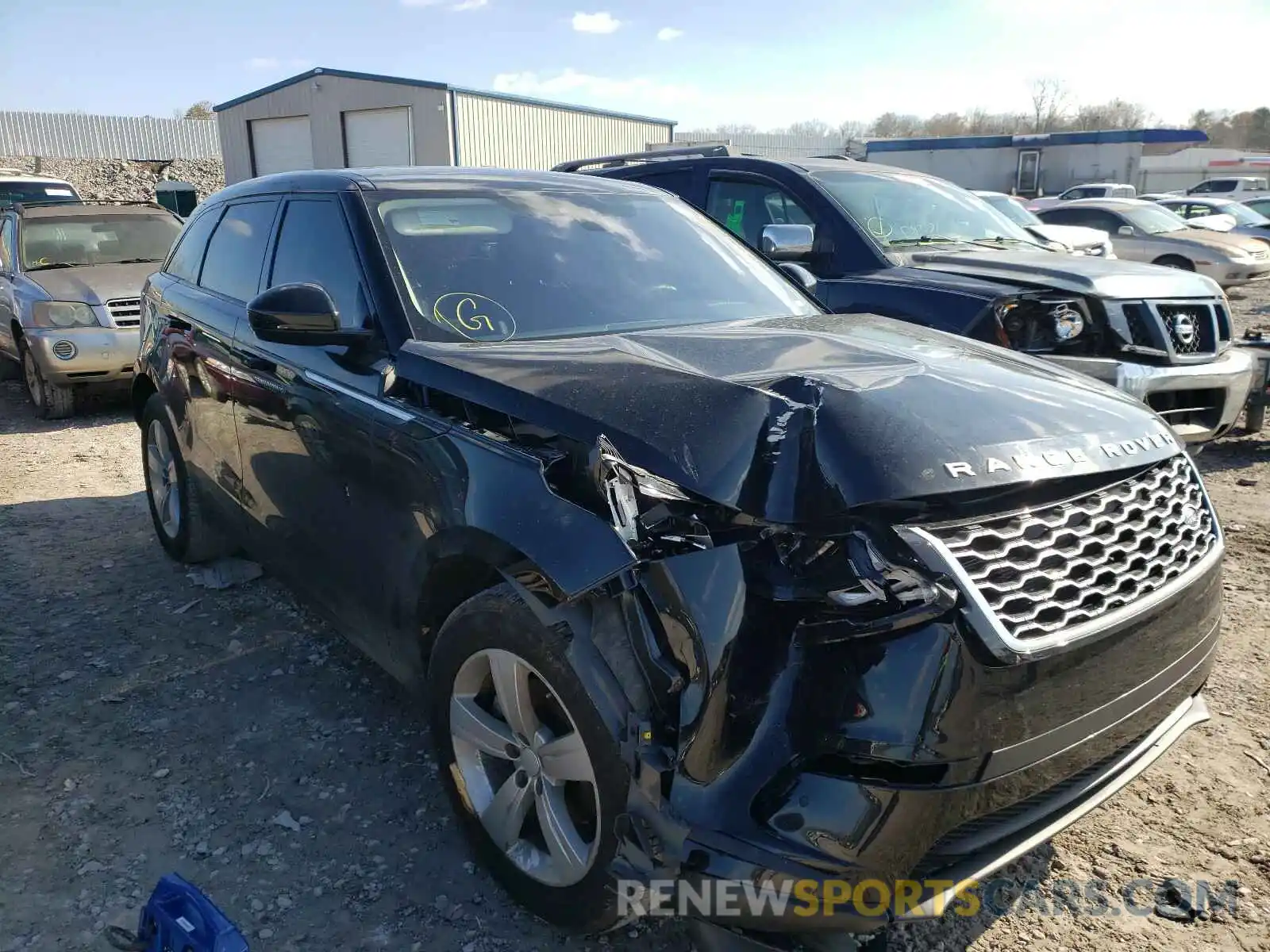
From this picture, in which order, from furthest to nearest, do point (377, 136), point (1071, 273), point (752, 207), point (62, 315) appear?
point (377, 136)
point (62, 315)
point (752, 207)
point (1071, 273)

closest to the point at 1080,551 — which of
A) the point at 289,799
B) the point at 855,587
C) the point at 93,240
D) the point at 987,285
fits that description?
the point at 855,587

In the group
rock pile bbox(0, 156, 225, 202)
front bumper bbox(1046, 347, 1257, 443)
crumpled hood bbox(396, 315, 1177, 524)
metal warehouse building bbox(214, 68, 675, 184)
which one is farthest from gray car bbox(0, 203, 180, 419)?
rock pile bbox(0, 156, 225, 202)

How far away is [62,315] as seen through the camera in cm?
824

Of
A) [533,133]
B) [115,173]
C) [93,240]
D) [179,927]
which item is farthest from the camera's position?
[115,173]

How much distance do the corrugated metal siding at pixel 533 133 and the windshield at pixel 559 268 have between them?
20.6 m

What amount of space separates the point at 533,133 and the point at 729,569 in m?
28.3

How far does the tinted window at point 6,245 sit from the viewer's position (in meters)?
9.09

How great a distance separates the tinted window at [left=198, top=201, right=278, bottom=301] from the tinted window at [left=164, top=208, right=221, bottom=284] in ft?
0.37

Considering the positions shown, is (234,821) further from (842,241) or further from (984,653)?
(842,241)

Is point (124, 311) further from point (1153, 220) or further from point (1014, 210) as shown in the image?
point (1153, 220)

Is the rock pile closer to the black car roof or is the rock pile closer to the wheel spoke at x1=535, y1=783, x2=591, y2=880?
the black car roof

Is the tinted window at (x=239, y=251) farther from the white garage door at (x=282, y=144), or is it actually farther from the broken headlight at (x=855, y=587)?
the white garage door at (x=282, y=144)

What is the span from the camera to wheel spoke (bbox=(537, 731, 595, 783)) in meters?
2.11

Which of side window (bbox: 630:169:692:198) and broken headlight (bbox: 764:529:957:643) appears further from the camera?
side window (bbox: 630:169:692:198)
